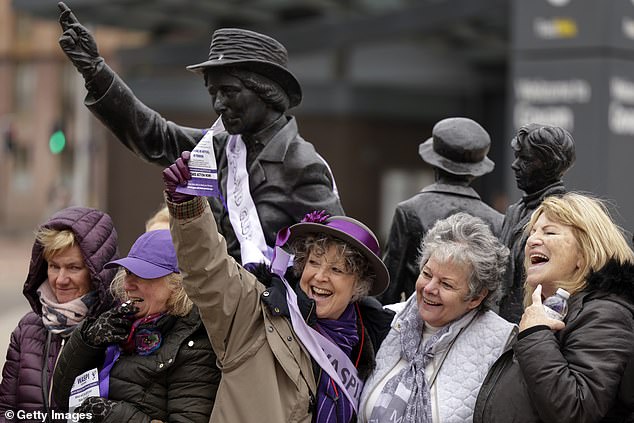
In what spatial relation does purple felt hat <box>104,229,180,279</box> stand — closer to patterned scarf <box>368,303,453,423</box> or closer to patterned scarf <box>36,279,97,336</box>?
patterned scarf <box>36,279,97,336</box>

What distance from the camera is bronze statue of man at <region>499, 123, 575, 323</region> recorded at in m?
3.84

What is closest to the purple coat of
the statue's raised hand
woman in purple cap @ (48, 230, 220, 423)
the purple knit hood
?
the purple knit hood

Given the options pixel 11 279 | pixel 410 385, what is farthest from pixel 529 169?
pixel 11 279

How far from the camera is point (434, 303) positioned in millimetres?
3428

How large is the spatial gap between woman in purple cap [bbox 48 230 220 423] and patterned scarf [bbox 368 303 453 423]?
60 cm

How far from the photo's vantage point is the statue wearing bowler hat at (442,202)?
14.8 ft

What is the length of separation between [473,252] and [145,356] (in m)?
1.19

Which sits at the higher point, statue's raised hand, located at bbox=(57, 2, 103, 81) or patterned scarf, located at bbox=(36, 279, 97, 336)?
statue's raised hand, located at bbox=(57, 2, 103, 81)

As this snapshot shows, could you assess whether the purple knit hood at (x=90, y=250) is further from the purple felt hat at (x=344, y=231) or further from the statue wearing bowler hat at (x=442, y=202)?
the statue wearing bowler hat at (x=442, y=202)

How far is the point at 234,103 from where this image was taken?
3766 mm

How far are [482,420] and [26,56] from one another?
46.4 m

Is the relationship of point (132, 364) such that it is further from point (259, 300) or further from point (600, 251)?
point (600, 251)


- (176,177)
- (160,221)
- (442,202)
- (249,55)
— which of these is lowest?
(160,221)

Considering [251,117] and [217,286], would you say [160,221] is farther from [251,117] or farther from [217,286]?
[217,286]
